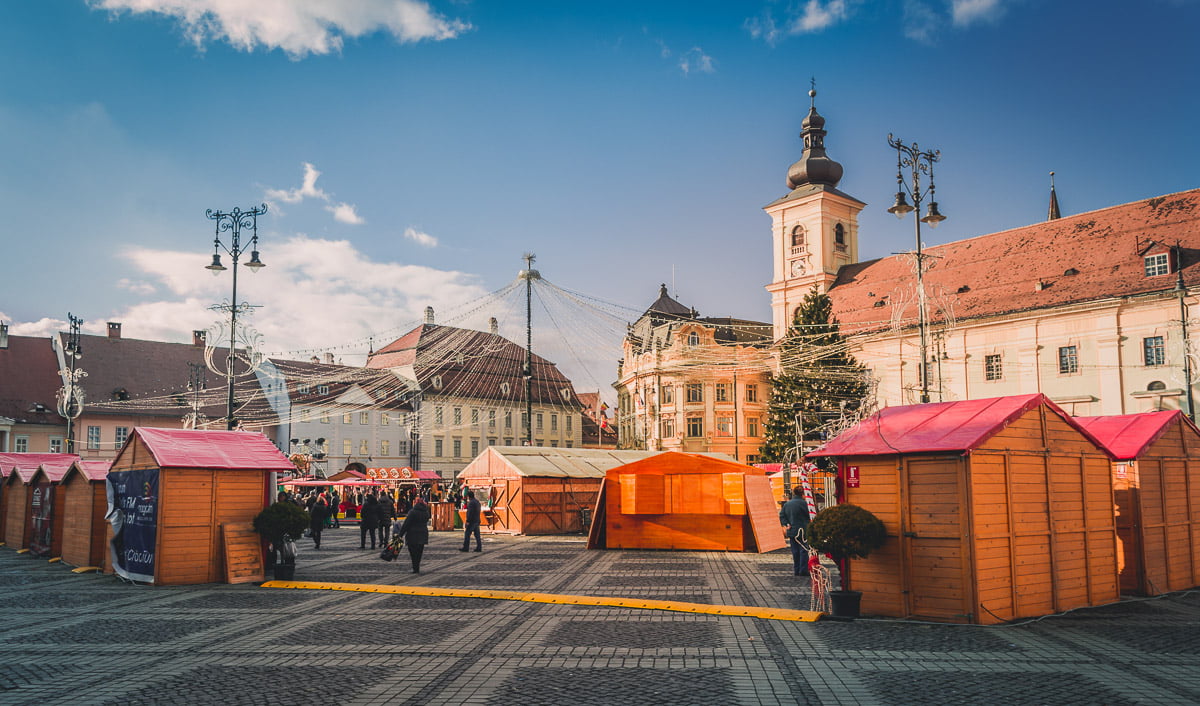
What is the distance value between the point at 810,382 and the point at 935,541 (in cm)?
4284

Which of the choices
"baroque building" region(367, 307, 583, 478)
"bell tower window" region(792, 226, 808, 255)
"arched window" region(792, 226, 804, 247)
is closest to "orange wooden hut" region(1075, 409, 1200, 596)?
"baroque building" region(367, 307, 583, 478)

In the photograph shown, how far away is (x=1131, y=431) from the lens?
16.7m

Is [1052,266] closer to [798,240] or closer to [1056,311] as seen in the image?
[1056,311]

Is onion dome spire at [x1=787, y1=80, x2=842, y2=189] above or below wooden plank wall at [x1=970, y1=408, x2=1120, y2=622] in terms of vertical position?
above

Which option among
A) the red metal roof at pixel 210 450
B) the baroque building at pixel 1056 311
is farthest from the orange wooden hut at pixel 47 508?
the baroque building at pixel 1056 311

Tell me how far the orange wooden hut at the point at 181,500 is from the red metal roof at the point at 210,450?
0.02m

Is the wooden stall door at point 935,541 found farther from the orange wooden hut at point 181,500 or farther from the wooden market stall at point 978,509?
the orange wooden hut at point 181,500

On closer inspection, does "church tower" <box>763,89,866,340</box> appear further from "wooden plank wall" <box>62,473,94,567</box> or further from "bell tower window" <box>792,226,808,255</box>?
"wooden plank wall" <box>62,473,94,567</box>

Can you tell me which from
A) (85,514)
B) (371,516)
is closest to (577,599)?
(371,516)

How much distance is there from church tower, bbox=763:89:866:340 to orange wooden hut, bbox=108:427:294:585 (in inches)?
2277

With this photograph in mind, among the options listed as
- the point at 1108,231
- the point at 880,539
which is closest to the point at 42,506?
the point at 880,539

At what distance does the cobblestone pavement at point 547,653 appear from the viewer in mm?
8805

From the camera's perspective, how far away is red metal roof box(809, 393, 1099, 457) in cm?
1259

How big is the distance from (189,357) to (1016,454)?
68.3m
